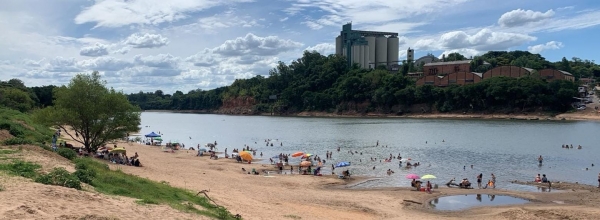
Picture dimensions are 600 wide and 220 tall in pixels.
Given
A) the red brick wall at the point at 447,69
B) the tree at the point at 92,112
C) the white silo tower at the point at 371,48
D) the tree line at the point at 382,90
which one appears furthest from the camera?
the white silo tower at the point at 371,48

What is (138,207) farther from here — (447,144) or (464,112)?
(464,112)

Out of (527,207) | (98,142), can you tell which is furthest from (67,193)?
(98,142)

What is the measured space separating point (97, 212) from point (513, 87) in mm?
113448

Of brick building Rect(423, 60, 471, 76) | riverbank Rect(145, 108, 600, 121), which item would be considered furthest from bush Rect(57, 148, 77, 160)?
brick building Rect(423, 60, 471, 76)

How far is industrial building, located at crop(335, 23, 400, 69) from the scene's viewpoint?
185875 millimetres

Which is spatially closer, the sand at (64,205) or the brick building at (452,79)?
the sand at (64,205)

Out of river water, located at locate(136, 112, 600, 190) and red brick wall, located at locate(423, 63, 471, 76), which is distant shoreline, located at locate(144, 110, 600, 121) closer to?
river water, located at locate(136, 112, 600, 190)

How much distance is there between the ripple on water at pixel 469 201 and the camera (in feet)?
82.4

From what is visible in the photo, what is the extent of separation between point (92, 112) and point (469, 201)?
2926 centimetres

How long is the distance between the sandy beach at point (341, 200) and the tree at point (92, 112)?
382 inches

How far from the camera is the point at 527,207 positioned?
77.6 feet

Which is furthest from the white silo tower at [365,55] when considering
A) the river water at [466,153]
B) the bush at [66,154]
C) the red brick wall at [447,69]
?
the bush at [66,154]

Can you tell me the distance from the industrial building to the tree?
150486 millimetres

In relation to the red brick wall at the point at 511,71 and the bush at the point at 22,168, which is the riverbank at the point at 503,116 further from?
the bush at the point at 22,168
